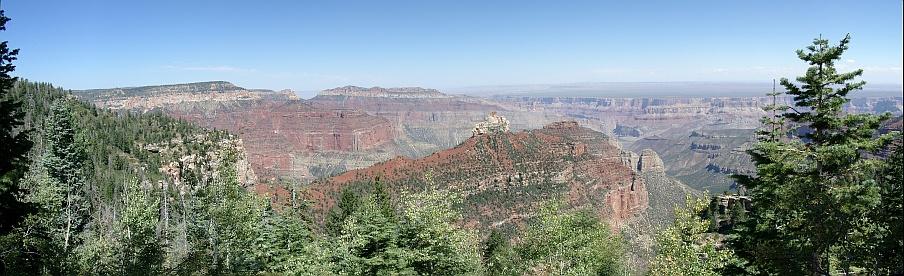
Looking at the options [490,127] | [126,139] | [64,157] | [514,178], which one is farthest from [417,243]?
[490,127]

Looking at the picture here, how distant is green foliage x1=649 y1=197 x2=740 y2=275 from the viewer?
72.7ft

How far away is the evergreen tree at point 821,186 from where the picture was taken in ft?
48.4

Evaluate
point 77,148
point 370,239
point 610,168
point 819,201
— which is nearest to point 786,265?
point 819,201

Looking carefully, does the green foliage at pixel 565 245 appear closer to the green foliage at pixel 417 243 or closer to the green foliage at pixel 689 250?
the green foliage at pixel 689 250

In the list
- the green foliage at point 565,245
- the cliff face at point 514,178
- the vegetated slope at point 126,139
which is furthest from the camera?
the cliff face at point 514,178

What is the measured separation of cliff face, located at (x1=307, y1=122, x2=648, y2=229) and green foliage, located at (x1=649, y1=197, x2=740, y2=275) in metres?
69.1

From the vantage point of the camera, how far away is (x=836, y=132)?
1822 centimetres

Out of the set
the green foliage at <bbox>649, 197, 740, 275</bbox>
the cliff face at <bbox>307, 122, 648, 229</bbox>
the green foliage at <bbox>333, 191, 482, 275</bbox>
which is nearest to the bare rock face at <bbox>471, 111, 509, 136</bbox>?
the cliff face at <bbox>307, 122, 648, 229</bbox>

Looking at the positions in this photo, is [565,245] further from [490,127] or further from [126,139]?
[490,127]

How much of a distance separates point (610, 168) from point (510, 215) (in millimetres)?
53553

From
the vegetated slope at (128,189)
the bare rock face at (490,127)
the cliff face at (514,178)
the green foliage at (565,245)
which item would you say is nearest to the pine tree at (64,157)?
the vegetated slope at (128,189)

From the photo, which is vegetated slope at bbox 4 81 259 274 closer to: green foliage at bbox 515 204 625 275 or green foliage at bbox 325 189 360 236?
green foliage at bbox 325 189 360 236

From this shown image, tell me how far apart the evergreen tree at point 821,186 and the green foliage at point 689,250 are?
2.10 meters

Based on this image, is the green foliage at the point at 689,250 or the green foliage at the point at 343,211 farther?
the green foliage at the point at 343,211
